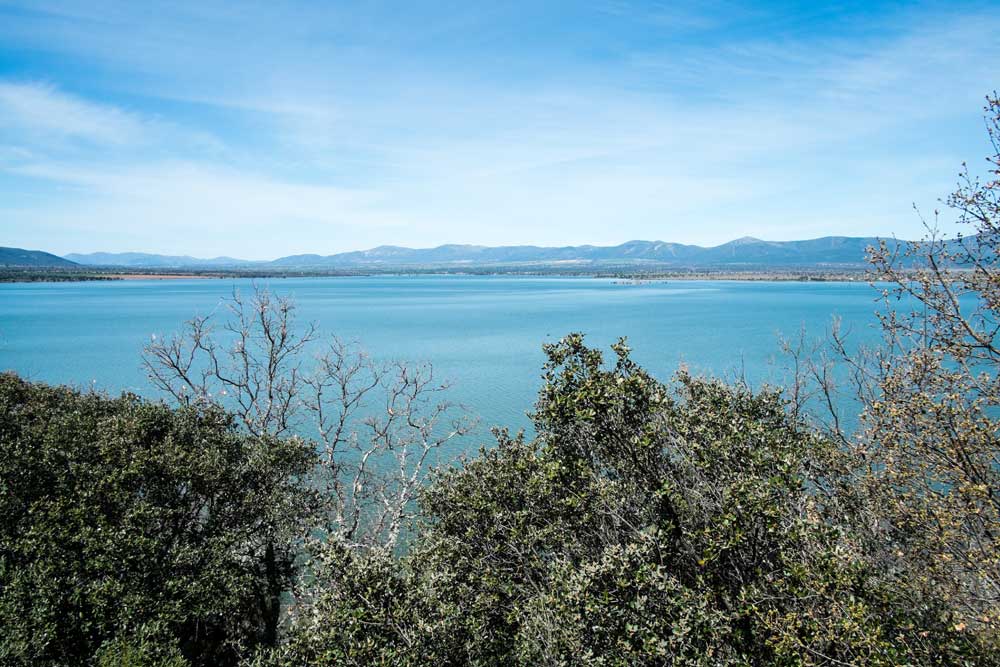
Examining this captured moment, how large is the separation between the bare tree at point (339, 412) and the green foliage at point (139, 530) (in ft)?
6.19

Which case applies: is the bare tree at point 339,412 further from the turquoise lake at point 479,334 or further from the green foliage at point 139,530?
the turquoise lake at point 479,334

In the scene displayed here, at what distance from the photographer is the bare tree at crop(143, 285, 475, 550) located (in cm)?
1853

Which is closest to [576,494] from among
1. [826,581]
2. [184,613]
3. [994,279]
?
[826,581]

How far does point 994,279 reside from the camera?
729cm

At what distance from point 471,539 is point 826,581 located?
5.57 m

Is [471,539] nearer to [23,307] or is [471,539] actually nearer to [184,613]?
[184,613]

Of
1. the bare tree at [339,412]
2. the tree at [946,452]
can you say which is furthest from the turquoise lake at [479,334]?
the tree at [946,452]

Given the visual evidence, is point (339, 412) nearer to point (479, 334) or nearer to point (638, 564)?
point (638, 564)

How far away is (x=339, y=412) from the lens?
3322cm

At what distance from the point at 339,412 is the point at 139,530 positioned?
22837mm

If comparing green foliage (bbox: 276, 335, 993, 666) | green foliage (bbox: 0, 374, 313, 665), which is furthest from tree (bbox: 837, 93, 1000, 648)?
green foliage (bbox: 0, 374, 313, 665)

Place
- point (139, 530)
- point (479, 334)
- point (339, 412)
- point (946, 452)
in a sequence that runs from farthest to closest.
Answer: point (479, 334) → point (339, 412) → point (139, 530) → point (946, 452)

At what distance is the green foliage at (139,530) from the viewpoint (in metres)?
9.20

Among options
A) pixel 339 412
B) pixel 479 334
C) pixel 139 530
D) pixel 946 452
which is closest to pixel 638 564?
pixel 946 452
